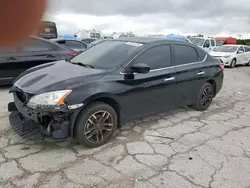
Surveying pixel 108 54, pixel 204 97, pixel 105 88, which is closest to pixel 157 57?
pixel 108 54

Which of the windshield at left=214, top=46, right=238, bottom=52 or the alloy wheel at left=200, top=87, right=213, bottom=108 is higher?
the windshield at left=214, top=46, right=238, bottom=52

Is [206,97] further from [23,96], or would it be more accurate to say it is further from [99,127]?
[23,96]

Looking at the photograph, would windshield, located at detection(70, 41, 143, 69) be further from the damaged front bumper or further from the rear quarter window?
the rear quarter window

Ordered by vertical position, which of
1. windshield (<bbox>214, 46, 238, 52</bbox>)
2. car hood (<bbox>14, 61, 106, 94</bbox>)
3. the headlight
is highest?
windshield (<bbox>214, 46, 238, 52</bbox>)

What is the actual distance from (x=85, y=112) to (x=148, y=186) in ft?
3.86

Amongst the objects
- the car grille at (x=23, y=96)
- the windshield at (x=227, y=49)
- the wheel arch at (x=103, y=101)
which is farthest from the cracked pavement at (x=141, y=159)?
the windshield at (x=227, y=49)

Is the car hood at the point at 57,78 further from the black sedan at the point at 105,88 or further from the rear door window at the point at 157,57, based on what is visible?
the rear door window at the point at 157,57

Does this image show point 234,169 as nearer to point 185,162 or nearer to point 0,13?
point 185,162

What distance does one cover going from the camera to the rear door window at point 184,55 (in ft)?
13.9

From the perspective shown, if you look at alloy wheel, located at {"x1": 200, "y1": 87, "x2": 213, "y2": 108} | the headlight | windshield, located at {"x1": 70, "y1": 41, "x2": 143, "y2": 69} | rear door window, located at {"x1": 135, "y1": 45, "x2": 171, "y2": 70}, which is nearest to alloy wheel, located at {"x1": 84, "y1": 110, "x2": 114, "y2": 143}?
the headlight

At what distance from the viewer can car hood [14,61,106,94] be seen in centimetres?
292

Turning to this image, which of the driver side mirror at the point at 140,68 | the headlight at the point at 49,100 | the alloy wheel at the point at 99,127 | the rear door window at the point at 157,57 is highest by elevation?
the rear door window at the point at 157,57

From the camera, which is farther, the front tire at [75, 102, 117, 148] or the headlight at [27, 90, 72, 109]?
the front tire at [75, 102, 117, 148]

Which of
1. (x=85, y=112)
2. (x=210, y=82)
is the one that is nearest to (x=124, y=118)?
(x=85, y=112)
